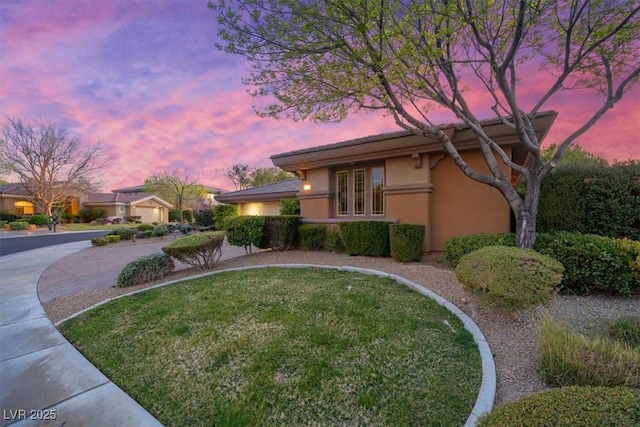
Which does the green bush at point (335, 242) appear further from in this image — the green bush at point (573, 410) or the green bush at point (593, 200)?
the green bush at point (573, 410)

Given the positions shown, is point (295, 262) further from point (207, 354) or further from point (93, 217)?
point (93, 217)

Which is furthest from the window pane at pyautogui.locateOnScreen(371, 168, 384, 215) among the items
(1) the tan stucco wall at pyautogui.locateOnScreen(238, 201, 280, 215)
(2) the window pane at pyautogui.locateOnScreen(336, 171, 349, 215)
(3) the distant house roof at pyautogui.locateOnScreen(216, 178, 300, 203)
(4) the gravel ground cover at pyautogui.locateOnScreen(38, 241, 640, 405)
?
(1) the tan stucco wall at pyautogui.locateOnScreen(238, 201, 280, 215)

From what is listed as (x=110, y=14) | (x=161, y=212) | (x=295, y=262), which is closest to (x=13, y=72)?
(x=110, y=14)

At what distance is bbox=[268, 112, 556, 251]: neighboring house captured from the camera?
8117 millimetres

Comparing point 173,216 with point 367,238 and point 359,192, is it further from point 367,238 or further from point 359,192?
point 367,238

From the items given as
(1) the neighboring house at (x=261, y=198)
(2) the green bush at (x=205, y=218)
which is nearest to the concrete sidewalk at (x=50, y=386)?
(1) the neighboring house at (x=261, y=198)

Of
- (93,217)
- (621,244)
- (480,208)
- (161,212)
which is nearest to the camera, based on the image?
(621,244)

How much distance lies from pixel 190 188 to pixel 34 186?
13577 millimetres

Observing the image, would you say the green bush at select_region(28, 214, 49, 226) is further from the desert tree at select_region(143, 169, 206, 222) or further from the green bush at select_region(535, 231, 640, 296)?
the green bush at select_region(535, 231, 640, 296)

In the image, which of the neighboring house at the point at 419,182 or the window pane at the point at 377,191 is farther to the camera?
the window pane at the point at 377,191

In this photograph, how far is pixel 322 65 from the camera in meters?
6.79

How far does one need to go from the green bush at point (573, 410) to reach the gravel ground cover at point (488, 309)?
1094 millimetres

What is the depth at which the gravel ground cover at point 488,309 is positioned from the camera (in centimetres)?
318

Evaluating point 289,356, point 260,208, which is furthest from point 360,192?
point 260,208
